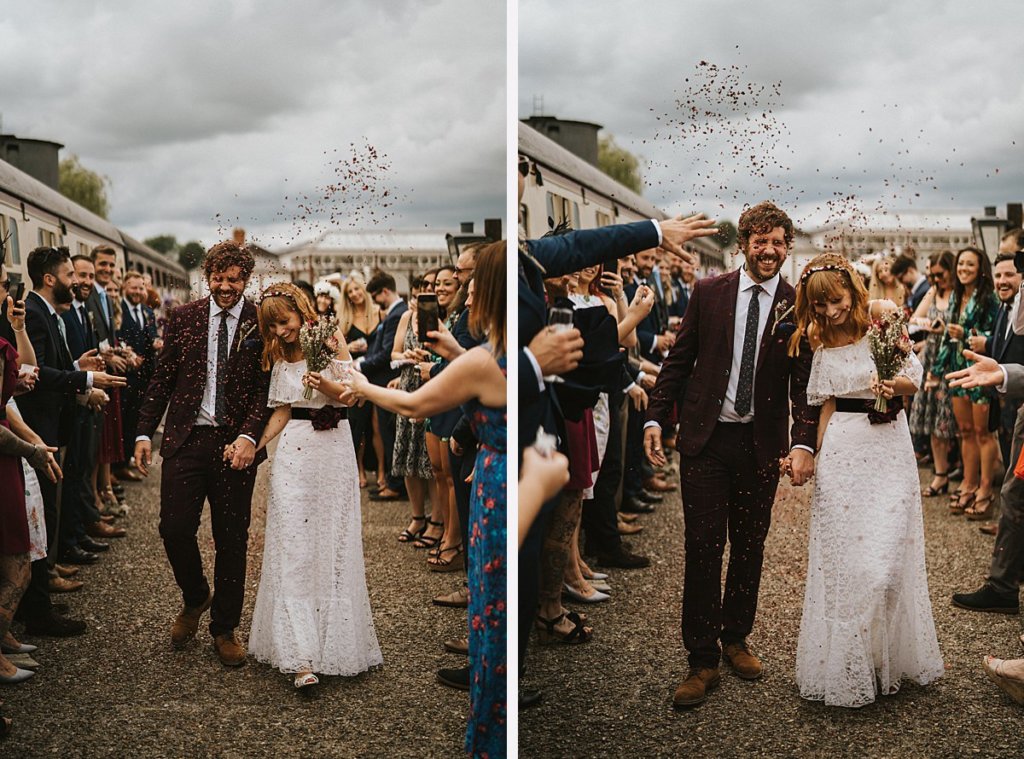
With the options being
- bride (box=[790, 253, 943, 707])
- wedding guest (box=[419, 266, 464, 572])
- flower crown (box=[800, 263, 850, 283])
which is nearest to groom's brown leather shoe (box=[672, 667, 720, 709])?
bride (box=[790, 253, 943, 707])

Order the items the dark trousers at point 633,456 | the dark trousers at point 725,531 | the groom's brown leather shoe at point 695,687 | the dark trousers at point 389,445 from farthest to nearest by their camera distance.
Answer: the dark trousers at point 633,456
the dark trousers at point 389,445
the dark trousers at point 725,531
the groom's brown leather shoe at point 695,687

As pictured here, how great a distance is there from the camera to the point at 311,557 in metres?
3.33

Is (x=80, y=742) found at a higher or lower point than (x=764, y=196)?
lower

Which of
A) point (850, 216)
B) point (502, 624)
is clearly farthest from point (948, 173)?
point (502, 624)

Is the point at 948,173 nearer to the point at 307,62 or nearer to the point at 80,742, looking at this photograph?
the point at 307,62

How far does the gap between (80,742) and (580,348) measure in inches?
82.3

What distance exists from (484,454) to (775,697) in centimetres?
135

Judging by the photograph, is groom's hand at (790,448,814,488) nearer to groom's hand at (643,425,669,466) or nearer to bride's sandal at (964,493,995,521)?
groom's hand at (643,425,669,466)

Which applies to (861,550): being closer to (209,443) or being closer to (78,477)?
(209,443)

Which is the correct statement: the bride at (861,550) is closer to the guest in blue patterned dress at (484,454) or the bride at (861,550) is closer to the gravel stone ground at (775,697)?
the gravel stone ground at (775,697)

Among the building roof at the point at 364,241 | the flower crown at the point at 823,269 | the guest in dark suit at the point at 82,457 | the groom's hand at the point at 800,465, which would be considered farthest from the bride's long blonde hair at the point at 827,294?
the guest in dark suit at the point at 82,457

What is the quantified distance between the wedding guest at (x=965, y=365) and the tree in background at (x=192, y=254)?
2.68 metres

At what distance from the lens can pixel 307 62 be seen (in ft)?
10.2

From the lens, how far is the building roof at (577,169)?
2.93 metres
